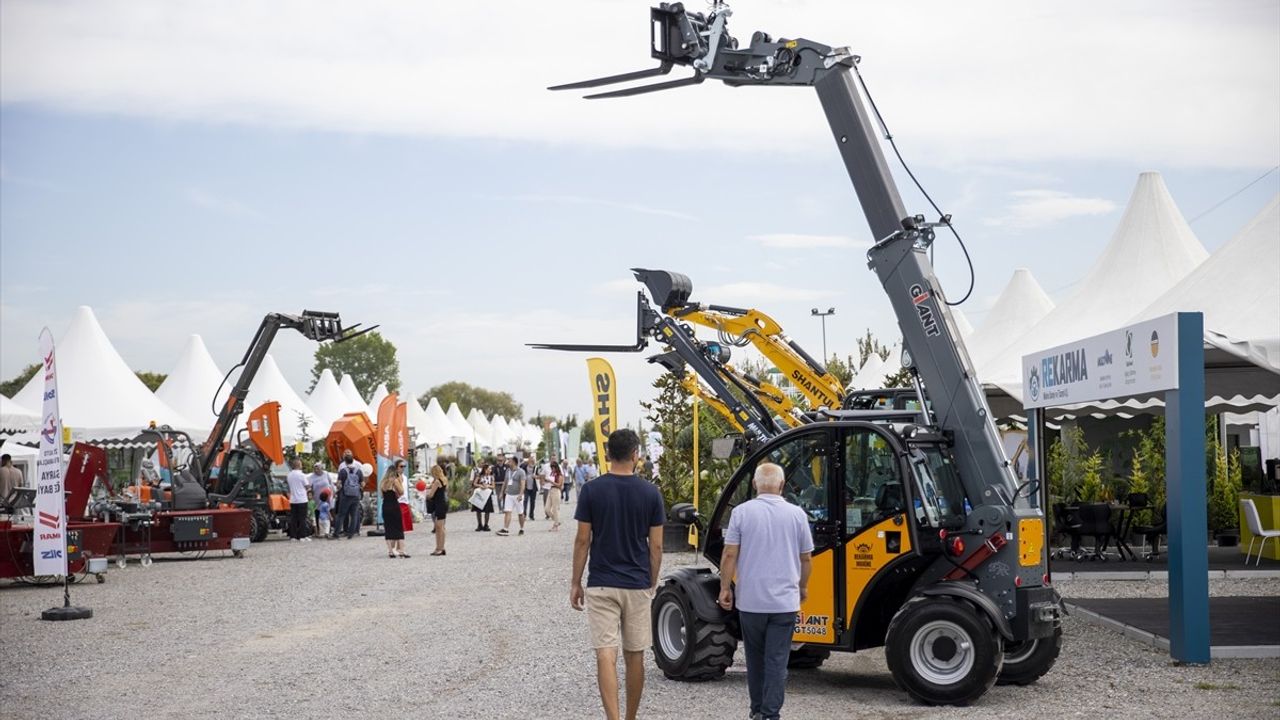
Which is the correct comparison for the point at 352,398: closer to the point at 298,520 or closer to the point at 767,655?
the point at 298,520

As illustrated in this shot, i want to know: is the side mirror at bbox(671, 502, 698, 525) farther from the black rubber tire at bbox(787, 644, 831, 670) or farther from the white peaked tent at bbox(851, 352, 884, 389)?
the white peaked tent at bbox(851, 352, 884, 389)

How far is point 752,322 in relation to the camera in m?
14.7

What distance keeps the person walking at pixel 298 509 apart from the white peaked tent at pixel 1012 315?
16207 mm

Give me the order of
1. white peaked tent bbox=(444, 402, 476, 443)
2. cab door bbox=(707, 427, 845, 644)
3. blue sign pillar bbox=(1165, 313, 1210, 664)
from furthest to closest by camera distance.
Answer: white peaked tent bbox=(444, 402, 476, 443) → blue sign pillar bbox=(1165, 313, 1210, 664) → cab door bbox=(707, 427, 845, 644)

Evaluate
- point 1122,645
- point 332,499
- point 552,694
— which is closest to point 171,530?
point 332,499

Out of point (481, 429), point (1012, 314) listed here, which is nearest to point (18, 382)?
point (481, 429)

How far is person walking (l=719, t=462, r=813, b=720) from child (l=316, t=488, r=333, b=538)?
24.1 metres

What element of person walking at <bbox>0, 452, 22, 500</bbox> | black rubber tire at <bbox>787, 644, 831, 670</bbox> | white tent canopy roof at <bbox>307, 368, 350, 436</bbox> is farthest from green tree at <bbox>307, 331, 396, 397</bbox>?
black rubber tire at <bbox>787, 644, 831, 670</bbox>

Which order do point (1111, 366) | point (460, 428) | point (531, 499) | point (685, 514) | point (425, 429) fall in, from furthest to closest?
point (460, 428)
point (425, 429)
point (531, 499)
point (1111, 366)
point (685, 514)

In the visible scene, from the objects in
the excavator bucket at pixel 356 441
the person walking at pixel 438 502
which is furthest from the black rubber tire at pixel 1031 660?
the excavator bucket at pixel 356 441

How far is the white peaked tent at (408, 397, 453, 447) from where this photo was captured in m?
58.4

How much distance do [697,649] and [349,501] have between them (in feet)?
72.8

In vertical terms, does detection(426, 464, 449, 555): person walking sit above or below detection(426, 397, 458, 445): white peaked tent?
below

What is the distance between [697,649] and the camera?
9.69 m
